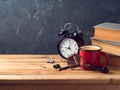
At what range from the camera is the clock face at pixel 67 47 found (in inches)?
54.8

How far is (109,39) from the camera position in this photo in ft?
4.33

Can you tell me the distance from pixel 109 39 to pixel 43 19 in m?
0.46

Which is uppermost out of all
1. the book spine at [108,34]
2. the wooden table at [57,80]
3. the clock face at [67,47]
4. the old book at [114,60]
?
the book spine at [108,34]

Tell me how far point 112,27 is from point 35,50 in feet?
1.74

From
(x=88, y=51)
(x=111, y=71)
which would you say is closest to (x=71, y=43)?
(x=88, y=51)

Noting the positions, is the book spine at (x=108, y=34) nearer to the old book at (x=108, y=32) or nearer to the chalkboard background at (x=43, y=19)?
the old book at (x=108, y=32)

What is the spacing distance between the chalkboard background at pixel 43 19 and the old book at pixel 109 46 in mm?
229

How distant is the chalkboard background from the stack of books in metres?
0.21

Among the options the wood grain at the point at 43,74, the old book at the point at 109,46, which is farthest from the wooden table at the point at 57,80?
the old book at the point at 109,46

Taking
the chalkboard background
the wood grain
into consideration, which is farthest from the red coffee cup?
the chalkboard background

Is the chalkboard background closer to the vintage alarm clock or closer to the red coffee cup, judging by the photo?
the vintage alarm clock

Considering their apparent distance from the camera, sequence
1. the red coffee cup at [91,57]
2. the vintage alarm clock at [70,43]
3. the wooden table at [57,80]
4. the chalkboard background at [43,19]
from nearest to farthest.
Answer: the wooden table at [57,80] → the red coffee cup at [91,57] → the vintage alarm clock at [70,43] → the chalkboard background at [43,19]

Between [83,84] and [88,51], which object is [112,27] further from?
[83,84]

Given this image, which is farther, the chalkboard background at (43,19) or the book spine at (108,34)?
the chalkboard background at (43,19)
